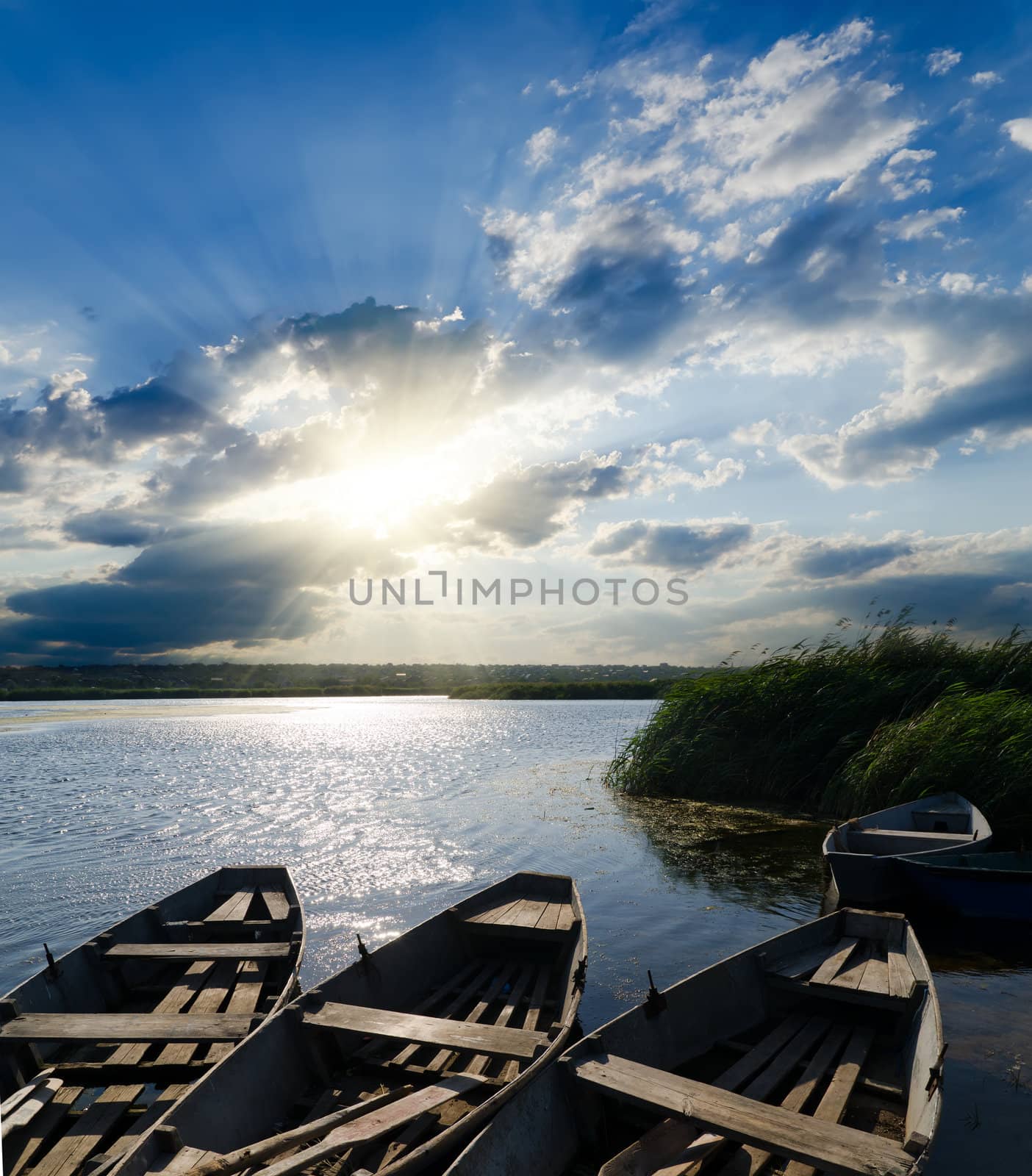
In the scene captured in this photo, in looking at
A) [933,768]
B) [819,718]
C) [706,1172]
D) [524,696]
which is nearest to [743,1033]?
[706,1172]

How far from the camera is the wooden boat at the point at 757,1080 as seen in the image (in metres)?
4.59

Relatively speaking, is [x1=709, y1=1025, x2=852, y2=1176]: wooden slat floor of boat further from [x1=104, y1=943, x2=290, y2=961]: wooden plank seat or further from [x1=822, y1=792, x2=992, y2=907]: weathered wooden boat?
[x1=104, y1=943, x2=290, y2=961]: wooden plank seat

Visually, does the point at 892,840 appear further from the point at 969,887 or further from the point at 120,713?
the point at 120,713

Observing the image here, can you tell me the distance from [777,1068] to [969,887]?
242 inches

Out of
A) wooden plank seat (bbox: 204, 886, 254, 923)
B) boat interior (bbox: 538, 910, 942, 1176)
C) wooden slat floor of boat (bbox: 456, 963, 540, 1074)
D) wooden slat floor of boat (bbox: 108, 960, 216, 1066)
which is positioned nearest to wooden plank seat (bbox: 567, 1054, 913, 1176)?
boat interior (bbox: 538, 910, 942, 1176)

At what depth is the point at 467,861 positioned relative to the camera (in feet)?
51.1

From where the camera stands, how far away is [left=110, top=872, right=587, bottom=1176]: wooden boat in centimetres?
461

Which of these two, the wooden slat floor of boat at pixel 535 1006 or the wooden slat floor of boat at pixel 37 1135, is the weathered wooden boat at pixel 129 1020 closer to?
the wooden slat floor of boat at pixel 37 1135

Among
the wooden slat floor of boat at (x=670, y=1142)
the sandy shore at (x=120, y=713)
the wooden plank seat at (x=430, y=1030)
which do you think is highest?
the wooden plank seat at (x=430, y=1030)

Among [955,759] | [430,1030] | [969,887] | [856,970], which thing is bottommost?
[969,887]


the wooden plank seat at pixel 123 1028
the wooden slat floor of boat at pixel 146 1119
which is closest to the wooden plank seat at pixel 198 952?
the wooden plank seat at pixel 123 1028

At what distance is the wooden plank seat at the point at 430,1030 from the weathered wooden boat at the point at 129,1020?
967mm

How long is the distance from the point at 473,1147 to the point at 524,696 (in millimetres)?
81508

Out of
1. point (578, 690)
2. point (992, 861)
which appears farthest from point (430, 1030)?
point (578, 690)
